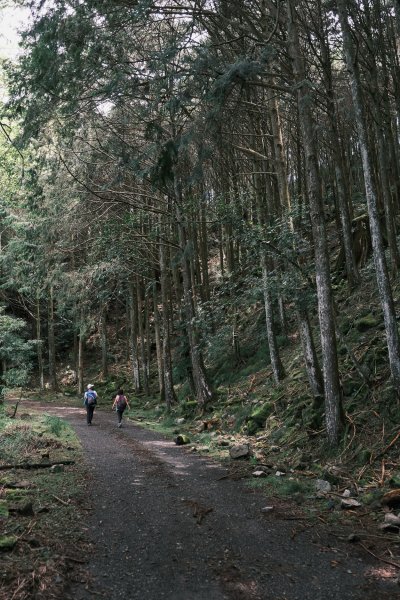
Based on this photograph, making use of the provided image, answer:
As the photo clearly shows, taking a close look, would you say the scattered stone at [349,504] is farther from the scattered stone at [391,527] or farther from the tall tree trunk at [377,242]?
the tall tree trunk at [377,242]

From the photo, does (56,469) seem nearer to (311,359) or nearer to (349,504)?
(349,504)

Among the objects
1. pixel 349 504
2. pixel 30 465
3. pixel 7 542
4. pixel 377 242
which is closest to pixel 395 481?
pixel 349 504

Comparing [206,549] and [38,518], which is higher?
[38,518]

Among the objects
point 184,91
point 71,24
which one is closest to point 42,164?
point 71,24

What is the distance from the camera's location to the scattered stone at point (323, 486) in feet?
22.7

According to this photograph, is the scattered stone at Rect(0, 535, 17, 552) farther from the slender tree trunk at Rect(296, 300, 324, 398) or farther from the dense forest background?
the slender tree trunk at Rect(296, 300, 324, 398)

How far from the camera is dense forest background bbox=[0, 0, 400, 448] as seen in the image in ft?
27.9

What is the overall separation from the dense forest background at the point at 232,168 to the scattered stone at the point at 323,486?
1.49 m

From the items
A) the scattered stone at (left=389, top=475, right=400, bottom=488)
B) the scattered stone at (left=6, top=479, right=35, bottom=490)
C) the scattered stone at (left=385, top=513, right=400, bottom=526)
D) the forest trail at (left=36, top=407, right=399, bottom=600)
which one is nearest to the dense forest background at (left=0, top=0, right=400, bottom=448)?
the scattered stone at (left=389, top=475, right=400, bottom=488)

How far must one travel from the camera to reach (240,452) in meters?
9.66

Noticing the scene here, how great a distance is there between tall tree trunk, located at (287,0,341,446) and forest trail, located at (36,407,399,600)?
232cm

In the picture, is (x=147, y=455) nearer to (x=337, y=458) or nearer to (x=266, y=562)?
(x=337, y=458)

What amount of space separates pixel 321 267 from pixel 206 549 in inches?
222

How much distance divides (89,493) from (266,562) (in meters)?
3.61
